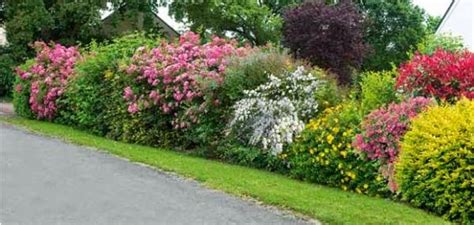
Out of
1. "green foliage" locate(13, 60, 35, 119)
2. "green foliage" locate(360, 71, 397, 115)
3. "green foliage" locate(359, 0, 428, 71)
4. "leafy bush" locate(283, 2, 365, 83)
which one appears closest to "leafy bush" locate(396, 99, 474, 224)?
"green foliage" locate(360, 71, 397, 115)

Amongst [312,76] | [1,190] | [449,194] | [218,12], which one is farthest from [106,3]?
[449,194]

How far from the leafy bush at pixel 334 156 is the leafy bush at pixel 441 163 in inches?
35.3

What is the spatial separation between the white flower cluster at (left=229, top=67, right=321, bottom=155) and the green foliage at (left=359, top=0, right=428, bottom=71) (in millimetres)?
27319

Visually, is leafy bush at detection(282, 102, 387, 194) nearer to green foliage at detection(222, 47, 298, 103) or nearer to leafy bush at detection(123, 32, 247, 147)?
green foliage at detection(222, 47, 298, 103)

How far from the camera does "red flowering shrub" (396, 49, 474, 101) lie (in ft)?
31.3

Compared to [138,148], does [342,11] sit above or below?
above

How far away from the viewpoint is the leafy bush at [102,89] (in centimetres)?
1477

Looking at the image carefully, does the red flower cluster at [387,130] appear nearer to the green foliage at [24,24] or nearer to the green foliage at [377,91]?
the green foliage at [377,91]

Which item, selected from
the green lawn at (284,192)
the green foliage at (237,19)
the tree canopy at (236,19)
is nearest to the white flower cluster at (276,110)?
the green lawn at (284,192)

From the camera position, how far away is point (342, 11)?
26219mm

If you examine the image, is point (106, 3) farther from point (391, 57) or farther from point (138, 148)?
point (391, 57)

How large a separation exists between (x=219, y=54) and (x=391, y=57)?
26.8 meters

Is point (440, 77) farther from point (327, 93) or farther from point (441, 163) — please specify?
point (441, 163)

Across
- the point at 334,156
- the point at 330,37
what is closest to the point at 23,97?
the point at 330,37
